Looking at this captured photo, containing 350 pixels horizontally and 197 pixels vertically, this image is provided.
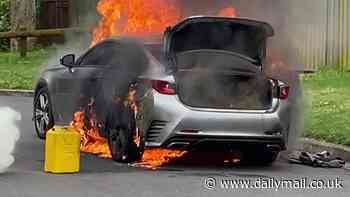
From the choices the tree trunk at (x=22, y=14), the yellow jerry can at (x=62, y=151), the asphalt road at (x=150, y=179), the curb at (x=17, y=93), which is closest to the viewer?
the asphalt road at (x=150, y=179)

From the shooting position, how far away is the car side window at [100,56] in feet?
38.5

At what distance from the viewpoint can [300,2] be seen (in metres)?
19.7

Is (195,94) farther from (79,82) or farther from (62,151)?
(79,82)

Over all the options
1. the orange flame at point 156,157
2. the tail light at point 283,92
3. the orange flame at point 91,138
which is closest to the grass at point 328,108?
the tail light at point 283,92

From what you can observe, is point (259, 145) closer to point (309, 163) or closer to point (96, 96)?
point (309, 163)

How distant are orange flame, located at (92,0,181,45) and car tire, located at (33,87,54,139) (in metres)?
1.03

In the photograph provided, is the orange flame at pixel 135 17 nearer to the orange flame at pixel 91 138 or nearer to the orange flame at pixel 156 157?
the orange flame at pixel 91 138

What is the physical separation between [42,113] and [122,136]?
2.42 meters

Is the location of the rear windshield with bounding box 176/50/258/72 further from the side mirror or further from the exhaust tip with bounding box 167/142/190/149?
the side mirror

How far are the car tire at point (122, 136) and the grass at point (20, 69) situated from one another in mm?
7791

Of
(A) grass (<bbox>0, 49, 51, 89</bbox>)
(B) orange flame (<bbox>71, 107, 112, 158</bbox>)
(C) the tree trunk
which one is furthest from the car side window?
(C) the tree trunk

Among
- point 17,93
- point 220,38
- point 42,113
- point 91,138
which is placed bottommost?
point 17,93

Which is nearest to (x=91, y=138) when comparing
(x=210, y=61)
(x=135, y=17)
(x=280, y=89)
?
(x=135, y=17)

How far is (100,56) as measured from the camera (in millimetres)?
11961
